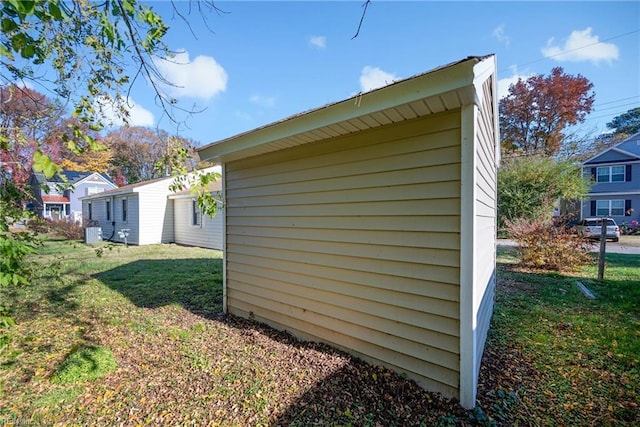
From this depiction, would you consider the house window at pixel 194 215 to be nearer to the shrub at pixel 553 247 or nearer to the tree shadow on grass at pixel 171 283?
the tree shadow on grass at pixel 171 283

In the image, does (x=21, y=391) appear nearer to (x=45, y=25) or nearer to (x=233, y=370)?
(x=233, y=370)

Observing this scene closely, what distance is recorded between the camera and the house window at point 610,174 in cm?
2023

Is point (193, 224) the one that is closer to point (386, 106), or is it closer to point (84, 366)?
point (84, 366)

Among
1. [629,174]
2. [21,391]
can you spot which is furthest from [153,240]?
[629,174]

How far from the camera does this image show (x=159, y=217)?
13.9 meters

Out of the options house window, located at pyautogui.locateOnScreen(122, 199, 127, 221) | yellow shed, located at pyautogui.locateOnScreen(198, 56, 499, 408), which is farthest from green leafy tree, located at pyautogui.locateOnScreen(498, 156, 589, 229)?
house window, located at pyautogui.locateOnScreen(122, 199, 127, 221)

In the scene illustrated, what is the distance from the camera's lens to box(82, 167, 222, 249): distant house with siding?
12.8 metres

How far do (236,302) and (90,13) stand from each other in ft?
12.6

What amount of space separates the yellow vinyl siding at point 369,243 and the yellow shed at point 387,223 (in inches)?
0.4

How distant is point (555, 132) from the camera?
2405 cm

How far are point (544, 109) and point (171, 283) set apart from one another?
97.4ft

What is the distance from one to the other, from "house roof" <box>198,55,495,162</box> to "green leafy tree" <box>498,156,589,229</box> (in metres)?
13.8

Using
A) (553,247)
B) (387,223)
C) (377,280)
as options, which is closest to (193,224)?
(377,280)

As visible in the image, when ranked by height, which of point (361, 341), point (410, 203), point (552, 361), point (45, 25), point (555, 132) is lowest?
point (552, 361)
